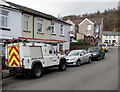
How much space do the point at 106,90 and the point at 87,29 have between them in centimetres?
4902

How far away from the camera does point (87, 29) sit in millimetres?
54312

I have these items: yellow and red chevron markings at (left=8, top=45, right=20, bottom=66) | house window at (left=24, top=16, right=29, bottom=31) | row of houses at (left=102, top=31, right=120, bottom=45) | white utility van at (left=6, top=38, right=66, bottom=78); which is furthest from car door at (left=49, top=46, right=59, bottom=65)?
row of houses at (left=102, top=31, right=120, bottom=45)

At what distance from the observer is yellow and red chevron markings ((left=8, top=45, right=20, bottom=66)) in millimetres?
8742

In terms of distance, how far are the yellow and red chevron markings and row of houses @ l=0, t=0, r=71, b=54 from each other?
591cm

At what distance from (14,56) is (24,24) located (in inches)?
367

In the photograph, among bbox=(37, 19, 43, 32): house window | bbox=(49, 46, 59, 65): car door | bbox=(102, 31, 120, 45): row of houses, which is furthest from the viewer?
bbox=(102, 31, 120, 45): row of houses

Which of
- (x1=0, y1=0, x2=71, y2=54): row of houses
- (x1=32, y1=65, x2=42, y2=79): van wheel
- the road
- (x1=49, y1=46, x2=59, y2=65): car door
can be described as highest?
(x1=0, y1=0, x2=71, y2=54): row of houses

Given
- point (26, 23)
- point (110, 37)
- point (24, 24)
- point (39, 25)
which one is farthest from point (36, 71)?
point (110, 37)

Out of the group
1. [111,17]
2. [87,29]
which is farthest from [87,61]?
[111,17]

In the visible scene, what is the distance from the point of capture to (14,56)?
29.1 feet

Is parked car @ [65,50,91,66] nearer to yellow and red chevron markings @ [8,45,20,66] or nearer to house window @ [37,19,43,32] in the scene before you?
yellow and red chevron markings @ [8,45,20,66]

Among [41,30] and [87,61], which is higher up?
[41,30]

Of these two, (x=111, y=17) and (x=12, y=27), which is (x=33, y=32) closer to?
(x=12, y=27)

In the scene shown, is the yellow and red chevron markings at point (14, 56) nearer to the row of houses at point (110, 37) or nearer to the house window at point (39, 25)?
the house window at point (39, 25)
